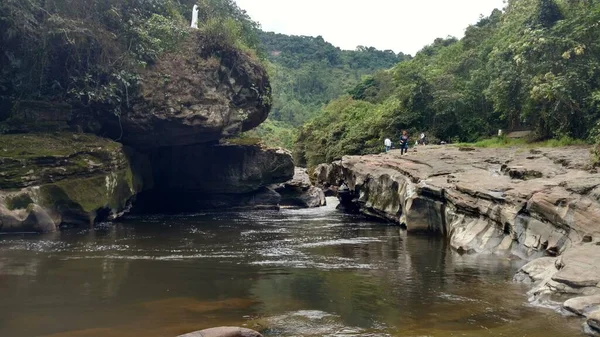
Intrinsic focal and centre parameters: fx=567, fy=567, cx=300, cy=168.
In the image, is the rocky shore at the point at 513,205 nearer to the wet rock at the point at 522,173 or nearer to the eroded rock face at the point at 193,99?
the wet rock at the point at 522,173

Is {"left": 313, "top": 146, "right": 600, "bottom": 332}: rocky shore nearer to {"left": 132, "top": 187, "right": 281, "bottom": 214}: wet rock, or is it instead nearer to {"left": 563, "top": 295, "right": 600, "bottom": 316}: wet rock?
{"left": 563, "top": 295, "right": 600, "bottom": 316}: wet rock

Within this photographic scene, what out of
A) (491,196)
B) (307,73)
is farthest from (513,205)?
(307,73)

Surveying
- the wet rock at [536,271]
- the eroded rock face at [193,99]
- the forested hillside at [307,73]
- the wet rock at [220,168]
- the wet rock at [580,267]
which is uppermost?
the forested hillside at [307,73]

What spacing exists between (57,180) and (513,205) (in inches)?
607

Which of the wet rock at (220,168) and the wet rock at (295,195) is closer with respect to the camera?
the wet rock at (220,168)

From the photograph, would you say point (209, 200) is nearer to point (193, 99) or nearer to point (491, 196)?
point (193, 99)

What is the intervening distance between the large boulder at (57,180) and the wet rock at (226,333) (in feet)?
44.4

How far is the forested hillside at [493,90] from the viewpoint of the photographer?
24.5 metres

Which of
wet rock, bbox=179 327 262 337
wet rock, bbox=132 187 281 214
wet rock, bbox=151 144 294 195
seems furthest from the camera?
wet rock, bbox=132 187 281 214

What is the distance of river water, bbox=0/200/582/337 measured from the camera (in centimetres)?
904

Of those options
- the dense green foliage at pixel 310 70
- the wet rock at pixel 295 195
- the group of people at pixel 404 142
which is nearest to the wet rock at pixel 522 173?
the group of people at pixel 404 142

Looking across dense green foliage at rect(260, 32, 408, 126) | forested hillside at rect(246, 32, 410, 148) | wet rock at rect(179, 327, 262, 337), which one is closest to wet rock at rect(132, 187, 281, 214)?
wet rock at rect(179, 327, 262, 337)

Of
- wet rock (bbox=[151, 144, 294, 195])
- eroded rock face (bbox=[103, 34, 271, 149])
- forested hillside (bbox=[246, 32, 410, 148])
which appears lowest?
wet rock (bbox=[151, 144, 294, 195])

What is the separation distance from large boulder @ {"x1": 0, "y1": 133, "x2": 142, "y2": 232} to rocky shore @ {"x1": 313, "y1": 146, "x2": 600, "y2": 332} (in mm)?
11736
